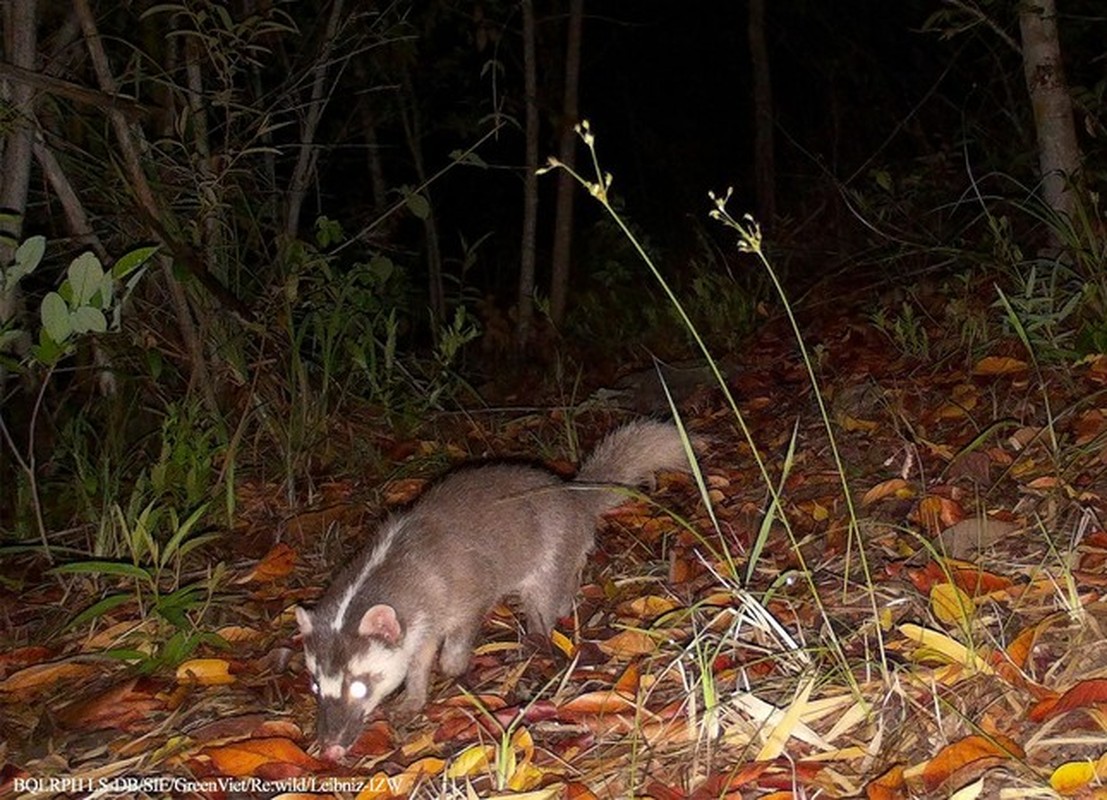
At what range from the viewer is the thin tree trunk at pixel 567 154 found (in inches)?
333

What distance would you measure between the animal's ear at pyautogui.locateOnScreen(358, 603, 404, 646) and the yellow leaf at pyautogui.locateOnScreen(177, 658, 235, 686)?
50 centimetres

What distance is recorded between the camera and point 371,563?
3.78m

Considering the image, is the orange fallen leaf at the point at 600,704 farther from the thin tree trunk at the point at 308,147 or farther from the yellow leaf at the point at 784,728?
the thin tree trunk at the point at 308,147

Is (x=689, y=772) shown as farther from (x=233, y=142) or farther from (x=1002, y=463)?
(x=233, y=142)

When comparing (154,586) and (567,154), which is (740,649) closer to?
(154,586)

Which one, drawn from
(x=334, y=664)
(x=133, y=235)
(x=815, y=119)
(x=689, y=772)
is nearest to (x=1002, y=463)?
(x=689, y=772)

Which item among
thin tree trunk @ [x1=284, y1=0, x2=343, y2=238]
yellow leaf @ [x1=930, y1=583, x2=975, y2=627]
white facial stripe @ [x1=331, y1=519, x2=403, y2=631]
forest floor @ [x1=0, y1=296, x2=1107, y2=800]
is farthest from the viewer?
thin tree trunk @ [x1=284, y1=0, x2=343, y2=238]

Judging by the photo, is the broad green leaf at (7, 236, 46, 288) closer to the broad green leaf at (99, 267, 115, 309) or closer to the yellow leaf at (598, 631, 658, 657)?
the broad green leaf at (99, 267, 115, 309)

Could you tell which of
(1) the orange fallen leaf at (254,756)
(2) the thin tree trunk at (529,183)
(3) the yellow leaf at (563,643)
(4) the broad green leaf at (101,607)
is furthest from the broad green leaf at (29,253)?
(2) the thin tree trunk at (529,183)

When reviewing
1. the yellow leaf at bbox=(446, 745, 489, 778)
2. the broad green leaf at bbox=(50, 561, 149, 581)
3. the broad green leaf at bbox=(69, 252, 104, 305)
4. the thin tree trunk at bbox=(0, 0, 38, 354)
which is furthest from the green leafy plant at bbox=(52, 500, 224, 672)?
the yellow leaf at bbox=(446, 745, 489, 778)

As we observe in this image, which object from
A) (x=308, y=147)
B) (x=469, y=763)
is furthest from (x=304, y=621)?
(x=308, y=147)

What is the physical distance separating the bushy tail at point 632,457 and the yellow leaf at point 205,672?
154 cm

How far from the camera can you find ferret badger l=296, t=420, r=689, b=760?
3.44 meters

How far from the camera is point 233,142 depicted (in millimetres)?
4973
